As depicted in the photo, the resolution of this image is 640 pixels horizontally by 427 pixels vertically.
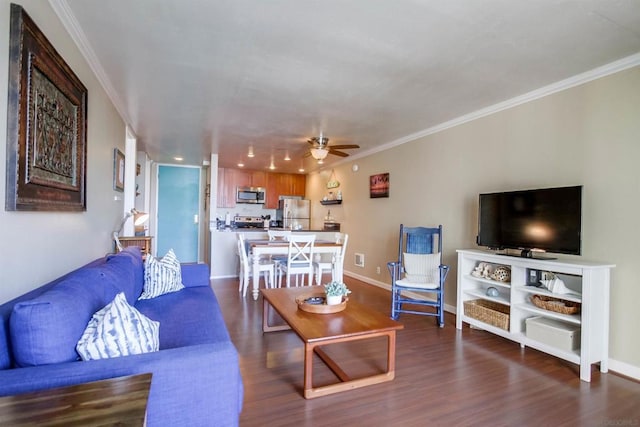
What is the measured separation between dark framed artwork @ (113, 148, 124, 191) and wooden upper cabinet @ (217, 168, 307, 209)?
3765mm

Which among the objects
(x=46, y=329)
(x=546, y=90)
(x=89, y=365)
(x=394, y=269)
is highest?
(x=546, y=90)

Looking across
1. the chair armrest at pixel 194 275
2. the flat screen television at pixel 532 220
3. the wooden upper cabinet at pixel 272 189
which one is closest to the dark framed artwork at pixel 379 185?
the flat screen television at pixel 532 220

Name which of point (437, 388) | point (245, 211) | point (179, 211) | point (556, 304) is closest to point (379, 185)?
point (556, 304)

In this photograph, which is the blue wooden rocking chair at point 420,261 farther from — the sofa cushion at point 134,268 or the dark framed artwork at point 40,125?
the dark framed artwork at point 40,125

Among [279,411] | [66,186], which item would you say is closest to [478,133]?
[279,411]

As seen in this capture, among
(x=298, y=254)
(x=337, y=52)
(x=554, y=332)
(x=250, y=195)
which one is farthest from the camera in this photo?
(x=250, y=195)

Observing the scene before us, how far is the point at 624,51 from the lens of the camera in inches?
89.7

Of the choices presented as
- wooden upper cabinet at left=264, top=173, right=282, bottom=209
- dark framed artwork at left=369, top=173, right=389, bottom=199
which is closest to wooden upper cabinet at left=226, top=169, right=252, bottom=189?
wooden upper cabinet at left=264, top=173, right=282, bottom=209

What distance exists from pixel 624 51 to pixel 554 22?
0.83 m

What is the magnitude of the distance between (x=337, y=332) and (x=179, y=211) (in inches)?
252

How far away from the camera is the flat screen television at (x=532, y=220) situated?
255 cm

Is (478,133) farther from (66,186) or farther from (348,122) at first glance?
(66,186)

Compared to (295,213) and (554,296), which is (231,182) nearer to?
→ (295,213)

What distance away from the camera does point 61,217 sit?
6.77ft
